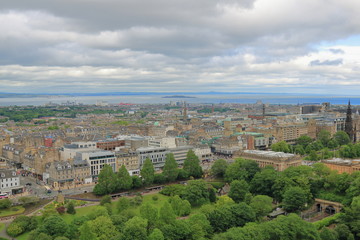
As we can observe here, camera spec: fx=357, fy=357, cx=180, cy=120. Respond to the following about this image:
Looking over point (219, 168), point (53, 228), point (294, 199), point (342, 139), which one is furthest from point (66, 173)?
point (342, 139)

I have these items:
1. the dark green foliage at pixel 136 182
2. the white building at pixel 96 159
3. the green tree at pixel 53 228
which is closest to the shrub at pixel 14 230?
the green tree at pixel 53 228

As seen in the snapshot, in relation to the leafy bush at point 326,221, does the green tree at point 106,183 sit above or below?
above

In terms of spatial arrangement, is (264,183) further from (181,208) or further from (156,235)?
(156,235)

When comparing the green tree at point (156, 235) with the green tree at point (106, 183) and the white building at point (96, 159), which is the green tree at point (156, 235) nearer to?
the green tree at point (106, 183)

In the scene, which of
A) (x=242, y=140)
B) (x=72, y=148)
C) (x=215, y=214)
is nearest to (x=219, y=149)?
(x=242, y=140)

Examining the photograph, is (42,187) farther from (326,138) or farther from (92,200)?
(326,138)
